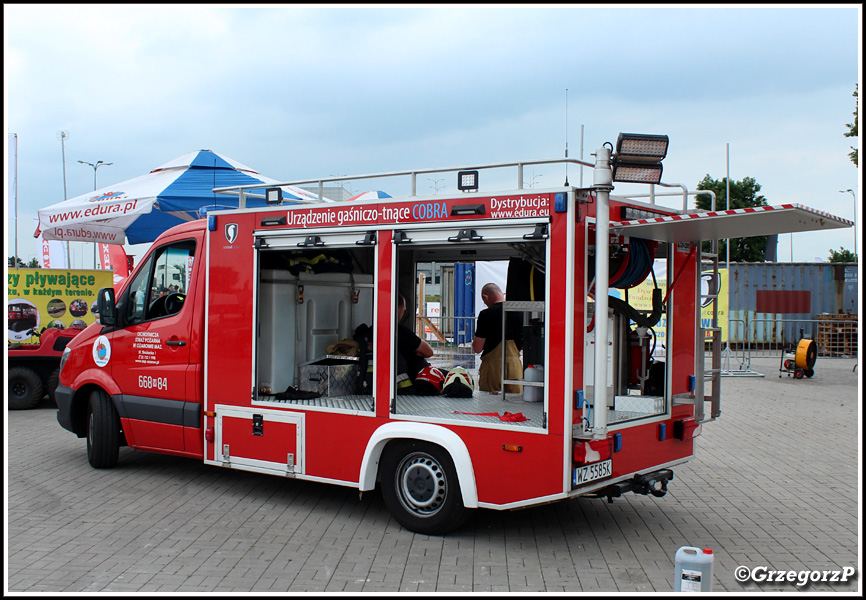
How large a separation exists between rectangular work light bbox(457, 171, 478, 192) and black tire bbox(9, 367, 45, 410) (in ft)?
30.5

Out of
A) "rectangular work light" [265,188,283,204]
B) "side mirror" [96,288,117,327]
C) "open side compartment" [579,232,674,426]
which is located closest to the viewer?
"open side compartment" [579,232,674,426]

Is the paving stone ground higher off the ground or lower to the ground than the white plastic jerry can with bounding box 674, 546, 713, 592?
lower

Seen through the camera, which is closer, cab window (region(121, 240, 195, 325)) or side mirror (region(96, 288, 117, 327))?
cab window (region(121, 240, 195, 325))

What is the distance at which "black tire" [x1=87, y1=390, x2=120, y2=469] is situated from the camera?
Result: 7555 mm

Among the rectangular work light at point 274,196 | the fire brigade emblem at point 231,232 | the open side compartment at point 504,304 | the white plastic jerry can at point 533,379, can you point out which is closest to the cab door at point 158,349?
the fire brigade emblem at point 231,232

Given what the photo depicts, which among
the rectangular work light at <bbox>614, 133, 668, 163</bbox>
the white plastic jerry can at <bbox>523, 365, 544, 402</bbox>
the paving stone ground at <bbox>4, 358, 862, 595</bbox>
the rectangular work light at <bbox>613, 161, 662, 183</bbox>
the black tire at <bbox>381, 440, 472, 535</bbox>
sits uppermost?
the rectangular work light at <bbox>614, 133, 668, 163</bbox>

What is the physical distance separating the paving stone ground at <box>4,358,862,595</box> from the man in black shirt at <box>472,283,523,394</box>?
1.23 metres

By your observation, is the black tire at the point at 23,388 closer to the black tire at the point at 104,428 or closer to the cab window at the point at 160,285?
the black tire at the point at 104,428

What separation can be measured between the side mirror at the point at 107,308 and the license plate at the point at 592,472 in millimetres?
4974

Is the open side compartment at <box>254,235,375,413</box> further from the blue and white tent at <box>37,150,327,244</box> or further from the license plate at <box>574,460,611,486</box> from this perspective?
the blue and white tent at <box>37,150,327,244</box>

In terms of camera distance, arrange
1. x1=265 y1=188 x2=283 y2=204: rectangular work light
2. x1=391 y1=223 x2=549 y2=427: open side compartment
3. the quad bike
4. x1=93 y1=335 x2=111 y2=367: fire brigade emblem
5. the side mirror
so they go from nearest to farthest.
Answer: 1. x1=391 y1=223 x2=549 y2=427: open side compartment
2. x1=265 y1=188 x2=283 y2=204: rectangular work light
3. the side mirror
4. x1=93 y1=335 x2=111 y2=367: fire brigade emblem
5. the quad bike

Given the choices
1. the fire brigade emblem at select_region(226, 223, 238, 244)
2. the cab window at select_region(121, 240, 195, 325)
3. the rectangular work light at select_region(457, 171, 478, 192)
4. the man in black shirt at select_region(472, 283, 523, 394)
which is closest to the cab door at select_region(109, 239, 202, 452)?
the cab window at select_region(121, 240, 195, 325)

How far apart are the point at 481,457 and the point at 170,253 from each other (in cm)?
400

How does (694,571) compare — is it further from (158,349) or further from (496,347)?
(158,349)
